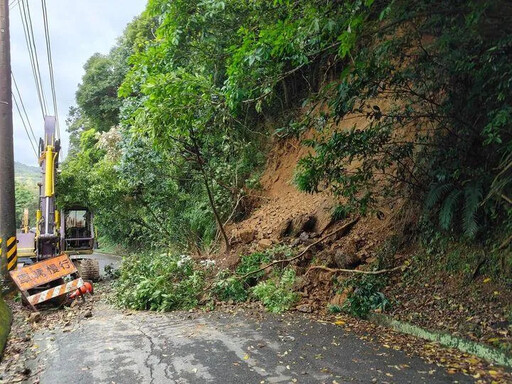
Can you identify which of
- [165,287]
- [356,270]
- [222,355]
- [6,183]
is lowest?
[222,355]

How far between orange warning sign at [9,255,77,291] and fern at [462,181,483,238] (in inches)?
337

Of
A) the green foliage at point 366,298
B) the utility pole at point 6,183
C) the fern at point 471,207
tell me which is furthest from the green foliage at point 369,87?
the utility pole at point 6,183

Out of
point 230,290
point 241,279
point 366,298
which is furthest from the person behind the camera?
point 241,279

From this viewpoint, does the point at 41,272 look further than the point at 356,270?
Yes

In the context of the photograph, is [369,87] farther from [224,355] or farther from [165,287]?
[165,287]

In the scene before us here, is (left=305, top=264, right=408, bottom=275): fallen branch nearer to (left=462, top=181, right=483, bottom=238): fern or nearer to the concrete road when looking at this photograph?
the concrete road

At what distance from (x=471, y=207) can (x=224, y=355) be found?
398 cm

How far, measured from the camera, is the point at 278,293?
7.77 m

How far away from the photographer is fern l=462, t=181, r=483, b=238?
568cm

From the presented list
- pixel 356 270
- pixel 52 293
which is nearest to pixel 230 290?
pixel 356 270

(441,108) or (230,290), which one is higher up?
(441,108)

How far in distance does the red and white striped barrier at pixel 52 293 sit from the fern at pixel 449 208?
26.4 ft

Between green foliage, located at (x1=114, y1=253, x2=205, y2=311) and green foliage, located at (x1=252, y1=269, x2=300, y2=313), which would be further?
green foliage, located at (x1=114, y1=253, x2=205, y2=311)

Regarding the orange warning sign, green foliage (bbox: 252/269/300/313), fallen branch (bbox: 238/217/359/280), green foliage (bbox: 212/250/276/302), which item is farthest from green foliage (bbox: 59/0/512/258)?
the orange warning sign
